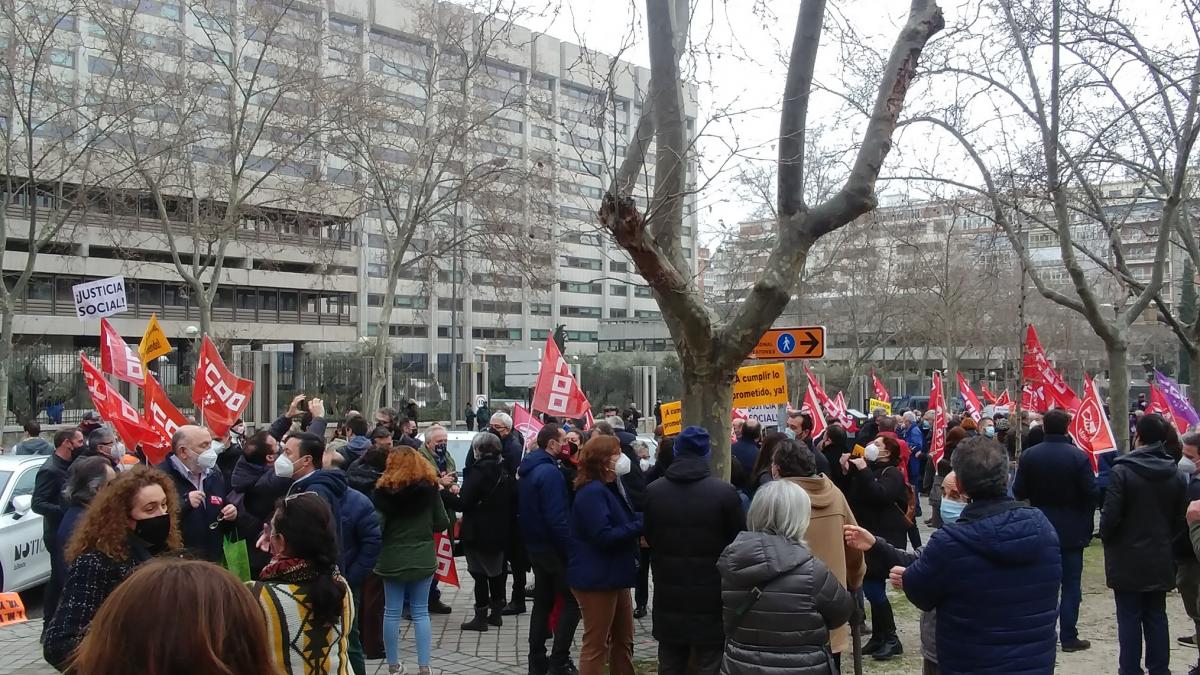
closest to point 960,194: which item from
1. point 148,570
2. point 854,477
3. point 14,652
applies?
point 854,477

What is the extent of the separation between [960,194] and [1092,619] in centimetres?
1252

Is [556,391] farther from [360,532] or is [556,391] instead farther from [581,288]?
Answer: [581,288]

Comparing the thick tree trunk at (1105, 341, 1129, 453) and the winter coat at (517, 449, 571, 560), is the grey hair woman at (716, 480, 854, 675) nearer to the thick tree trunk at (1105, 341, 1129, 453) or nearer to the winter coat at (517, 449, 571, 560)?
the winter coat at (517, 449, 571, 560)

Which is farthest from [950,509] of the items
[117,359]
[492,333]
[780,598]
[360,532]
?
[492,333]

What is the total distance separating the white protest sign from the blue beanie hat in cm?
1157

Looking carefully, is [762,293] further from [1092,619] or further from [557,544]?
[1092,619]

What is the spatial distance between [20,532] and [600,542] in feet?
22.5

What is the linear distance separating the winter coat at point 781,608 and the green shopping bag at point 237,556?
12.3 ft

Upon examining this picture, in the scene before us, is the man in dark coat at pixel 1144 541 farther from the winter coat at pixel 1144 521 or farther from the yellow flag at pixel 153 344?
the yellow flag at pixel 153 344

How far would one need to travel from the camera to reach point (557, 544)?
680cm

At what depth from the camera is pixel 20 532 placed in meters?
9.77

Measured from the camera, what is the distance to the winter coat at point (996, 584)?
4020 millimetres

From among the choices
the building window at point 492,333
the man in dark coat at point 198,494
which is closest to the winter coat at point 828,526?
the man in dark coat at point 198,494

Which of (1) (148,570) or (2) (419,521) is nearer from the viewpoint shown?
(1) (148,570)
